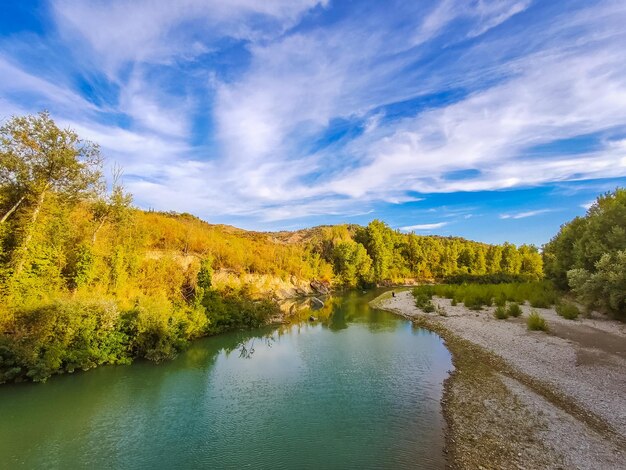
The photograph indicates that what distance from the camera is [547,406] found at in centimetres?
1128

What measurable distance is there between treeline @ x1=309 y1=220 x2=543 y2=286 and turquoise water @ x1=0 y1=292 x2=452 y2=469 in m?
53.4

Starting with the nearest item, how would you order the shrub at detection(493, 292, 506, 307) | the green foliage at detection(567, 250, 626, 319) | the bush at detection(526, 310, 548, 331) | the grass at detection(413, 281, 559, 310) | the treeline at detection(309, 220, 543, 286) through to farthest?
the green foliage at detection(567, 250, 626, 319) → the bush at detection(526, 310, 548, 331) → the grass at detection(413, 281, 559, 310) → the shrub at detection(493, 292, 506, 307) → the treeline at detection(309, 220, 543, 286)

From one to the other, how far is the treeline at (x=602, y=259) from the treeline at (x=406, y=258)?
4301cm

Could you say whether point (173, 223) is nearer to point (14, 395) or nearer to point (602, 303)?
point (14, 395)

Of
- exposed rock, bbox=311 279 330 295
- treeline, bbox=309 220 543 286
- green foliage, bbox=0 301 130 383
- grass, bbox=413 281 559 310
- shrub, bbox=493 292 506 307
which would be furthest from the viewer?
treeline, bbox=309 220 543 286

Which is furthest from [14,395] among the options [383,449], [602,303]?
[602,303]

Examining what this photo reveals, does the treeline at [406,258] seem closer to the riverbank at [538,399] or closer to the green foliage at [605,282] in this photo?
the green foliage at [605,282]

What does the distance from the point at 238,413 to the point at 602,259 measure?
694 inches

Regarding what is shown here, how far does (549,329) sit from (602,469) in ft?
54.5

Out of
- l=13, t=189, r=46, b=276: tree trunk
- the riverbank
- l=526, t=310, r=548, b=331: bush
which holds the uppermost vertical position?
l=13, t=189, r=46, b=276: tree trunk

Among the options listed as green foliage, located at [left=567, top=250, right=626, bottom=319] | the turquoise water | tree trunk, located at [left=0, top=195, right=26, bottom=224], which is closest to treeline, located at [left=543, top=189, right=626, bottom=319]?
green foliage, located at [left=567, top=250, right=626, bottom=319]

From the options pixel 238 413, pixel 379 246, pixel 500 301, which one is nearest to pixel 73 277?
pixel 238 413

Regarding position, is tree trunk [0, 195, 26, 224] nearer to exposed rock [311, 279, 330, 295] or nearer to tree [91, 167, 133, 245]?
tree [91, 167, 133, 245]

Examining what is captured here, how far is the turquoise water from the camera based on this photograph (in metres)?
9.30
